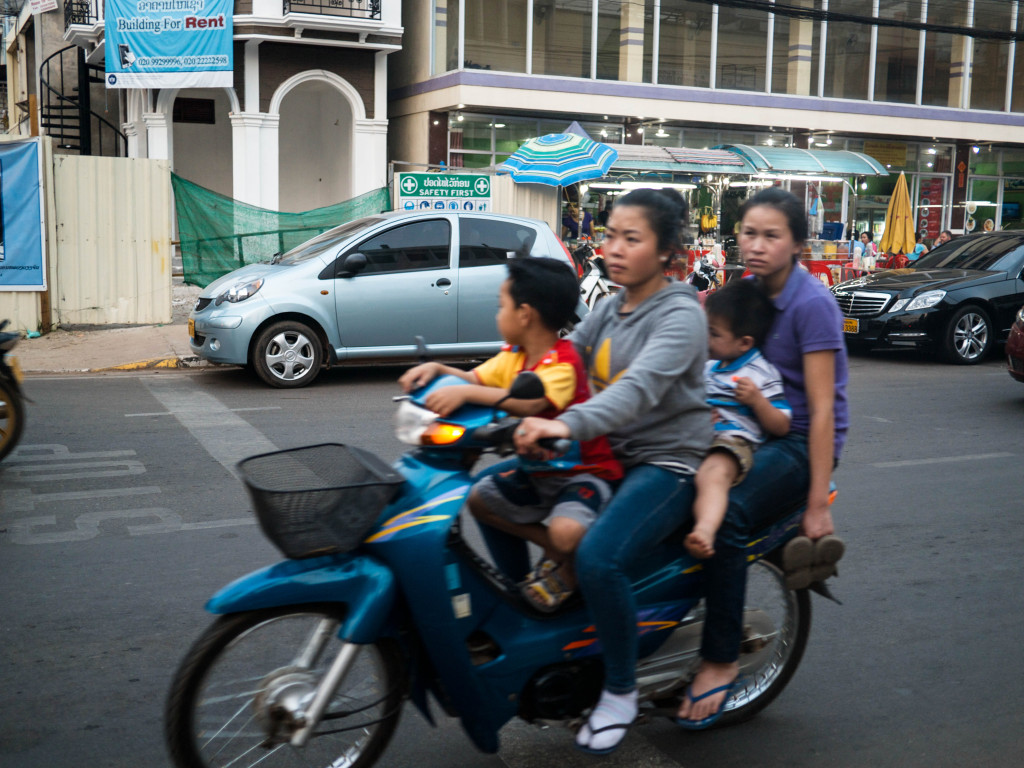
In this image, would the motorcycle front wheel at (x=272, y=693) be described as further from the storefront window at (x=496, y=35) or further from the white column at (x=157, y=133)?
the storefront window at (x=496, y=35)

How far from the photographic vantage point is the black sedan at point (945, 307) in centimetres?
1259

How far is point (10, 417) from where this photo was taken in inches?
256

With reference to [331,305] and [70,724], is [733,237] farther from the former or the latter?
[70,724]

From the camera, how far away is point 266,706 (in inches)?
108

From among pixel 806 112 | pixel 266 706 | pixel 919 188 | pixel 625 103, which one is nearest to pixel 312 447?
pixel 266 706

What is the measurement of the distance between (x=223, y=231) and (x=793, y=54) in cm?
1804

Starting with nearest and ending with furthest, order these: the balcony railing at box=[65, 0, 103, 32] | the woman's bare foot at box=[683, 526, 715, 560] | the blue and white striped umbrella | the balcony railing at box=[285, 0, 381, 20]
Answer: the woman's bare foot at box=[683, 526, 715, 560] < the blue and white striped umbrella < the balcony railing at box=[285, 0, 381, 20] < the balcony railing at box=[65, 0, 103, 32]

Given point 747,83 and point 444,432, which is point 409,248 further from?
point 747,83

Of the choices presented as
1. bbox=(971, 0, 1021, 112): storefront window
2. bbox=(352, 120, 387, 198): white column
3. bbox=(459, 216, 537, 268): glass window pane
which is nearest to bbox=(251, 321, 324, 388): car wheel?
bbox=(459, 216, 537, 268): glass window pane

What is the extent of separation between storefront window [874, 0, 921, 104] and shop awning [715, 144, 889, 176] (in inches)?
248

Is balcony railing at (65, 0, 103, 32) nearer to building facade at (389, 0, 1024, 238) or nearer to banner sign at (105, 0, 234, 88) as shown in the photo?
banner sign at (105, 0, 234, 88)

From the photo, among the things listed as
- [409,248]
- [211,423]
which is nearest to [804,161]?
[409,248]

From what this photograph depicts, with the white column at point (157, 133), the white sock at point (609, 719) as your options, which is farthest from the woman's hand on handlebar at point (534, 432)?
the white column at point (157, 133)

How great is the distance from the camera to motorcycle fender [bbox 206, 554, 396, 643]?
2.62m
